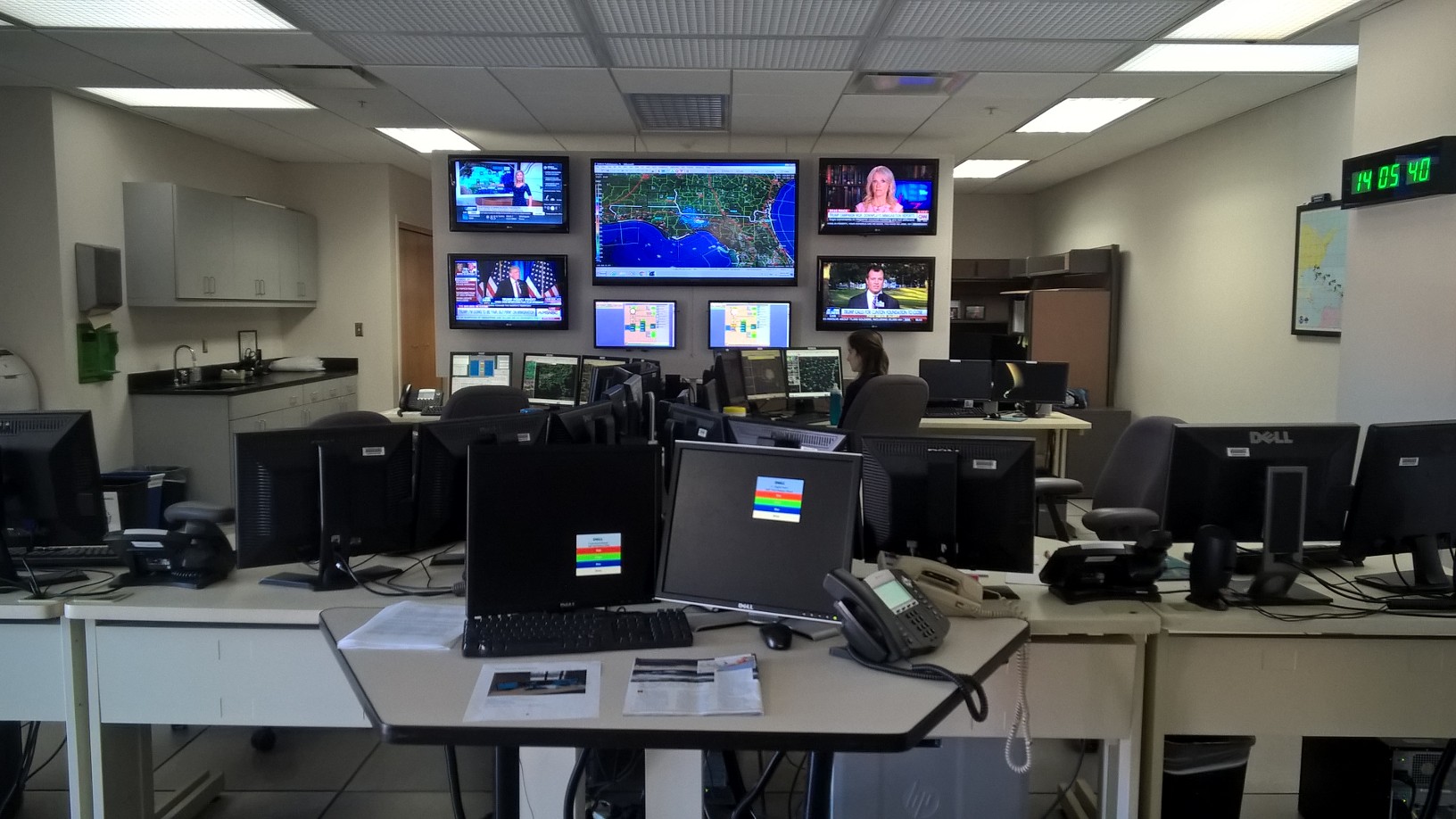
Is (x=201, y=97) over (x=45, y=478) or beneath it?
over

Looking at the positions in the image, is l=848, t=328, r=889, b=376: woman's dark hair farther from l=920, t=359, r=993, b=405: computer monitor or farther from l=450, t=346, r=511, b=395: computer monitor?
l=450, t=346, r=511, b=395: computer monitor

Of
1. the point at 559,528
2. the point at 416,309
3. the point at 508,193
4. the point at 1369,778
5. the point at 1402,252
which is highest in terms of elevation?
the point at 508,193

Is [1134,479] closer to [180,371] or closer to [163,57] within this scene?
[163,57]

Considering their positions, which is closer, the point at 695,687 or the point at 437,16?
the point at 695,687

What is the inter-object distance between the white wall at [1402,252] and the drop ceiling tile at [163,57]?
5.25 meters

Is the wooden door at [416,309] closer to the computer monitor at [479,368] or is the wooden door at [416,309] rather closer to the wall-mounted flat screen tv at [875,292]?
the computer monitor at [479,368]

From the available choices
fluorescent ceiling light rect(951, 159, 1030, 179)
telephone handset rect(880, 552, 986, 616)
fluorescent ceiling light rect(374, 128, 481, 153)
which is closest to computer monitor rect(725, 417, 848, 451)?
telephone handset rect(880, 552, 986, 616)

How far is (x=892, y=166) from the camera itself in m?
6.36

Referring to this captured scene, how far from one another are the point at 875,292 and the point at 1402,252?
10.6 feet

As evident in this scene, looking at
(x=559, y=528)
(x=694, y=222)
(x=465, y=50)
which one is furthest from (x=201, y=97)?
(x=559, y=528)

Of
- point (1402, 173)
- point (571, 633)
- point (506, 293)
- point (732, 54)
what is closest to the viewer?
point (571, 633)

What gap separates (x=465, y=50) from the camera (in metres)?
4.54

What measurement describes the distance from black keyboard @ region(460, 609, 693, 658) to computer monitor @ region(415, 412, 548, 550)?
25.2 inches

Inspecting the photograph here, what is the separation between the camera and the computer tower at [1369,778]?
2506mm
